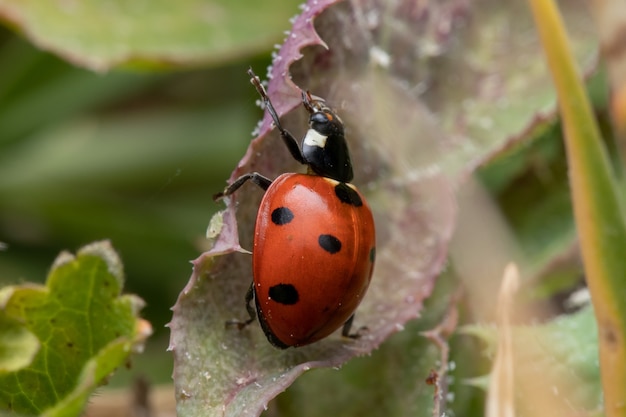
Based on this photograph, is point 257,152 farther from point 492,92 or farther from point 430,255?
point 492,92

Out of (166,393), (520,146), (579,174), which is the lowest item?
(166,393)


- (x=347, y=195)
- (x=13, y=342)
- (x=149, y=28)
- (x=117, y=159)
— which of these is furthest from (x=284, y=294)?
(x=117, y=159)

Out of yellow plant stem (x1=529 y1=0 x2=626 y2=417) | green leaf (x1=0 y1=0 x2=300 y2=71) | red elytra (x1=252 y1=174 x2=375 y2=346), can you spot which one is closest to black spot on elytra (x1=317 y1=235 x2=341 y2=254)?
red elytra (x1=252 y1=174 x2=375 y2=346)

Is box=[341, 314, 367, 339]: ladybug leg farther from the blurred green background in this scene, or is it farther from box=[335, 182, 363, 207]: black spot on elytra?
the blurred green background

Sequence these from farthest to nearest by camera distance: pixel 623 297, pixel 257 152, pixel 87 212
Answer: pixel 87 212 < pixel 257 152 < pixel 623 297

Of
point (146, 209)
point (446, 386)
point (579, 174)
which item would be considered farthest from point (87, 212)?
point (579, 174)

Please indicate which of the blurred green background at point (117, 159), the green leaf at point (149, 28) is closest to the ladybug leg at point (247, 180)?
the green leaf at point (149, 28)
